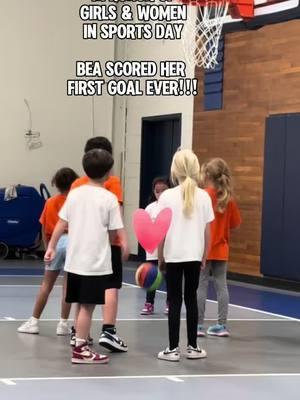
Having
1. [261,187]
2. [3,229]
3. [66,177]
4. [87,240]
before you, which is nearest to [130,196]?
[3,229]

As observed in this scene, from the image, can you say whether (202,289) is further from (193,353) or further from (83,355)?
(83,355)

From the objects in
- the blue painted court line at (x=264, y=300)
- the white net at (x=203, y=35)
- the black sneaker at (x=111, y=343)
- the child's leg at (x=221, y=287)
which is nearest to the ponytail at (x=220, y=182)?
the child's leg at (x=221, y=287)

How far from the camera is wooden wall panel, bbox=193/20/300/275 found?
13805 millimetres

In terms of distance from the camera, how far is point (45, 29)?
1858 centimetres

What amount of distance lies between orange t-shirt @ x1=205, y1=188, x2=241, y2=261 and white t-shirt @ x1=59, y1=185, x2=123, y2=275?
5.42 ft

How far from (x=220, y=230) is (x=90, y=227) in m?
1.94

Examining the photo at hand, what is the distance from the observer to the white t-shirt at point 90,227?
6934 mm

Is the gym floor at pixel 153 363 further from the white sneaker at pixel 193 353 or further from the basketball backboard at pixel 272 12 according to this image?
the basketball backboard at pixel 272 12

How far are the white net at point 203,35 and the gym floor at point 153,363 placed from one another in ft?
16.8

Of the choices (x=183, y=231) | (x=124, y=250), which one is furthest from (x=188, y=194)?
(x=124, y=250)

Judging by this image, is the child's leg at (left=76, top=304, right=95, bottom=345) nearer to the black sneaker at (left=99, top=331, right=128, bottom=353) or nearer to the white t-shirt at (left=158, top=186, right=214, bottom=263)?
the black sneaker at (left=99, top=331, right=128, bottom=353)

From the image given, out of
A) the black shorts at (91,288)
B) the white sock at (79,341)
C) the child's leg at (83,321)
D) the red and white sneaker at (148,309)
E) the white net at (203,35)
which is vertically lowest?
the red and white sneaker at (148,309)

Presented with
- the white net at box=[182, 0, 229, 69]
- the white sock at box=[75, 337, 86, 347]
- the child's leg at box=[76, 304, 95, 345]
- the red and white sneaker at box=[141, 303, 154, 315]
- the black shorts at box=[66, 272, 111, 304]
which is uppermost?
the white net at box=[182, 0, 229, 69]

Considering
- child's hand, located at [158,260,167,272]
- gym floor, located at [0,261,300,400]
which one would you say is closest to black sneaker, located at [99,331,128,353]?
gym floor, located at [0,261,300,400]
